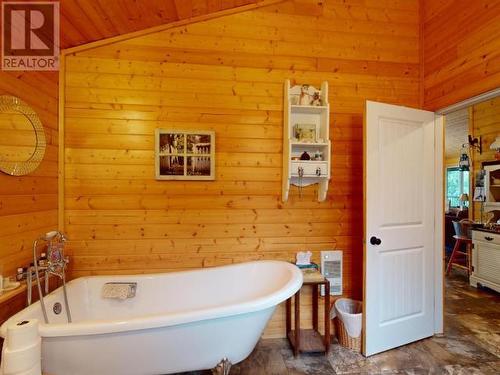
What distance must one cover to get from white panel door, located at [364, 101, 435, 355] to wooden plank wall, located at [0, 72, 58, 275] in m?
2.46

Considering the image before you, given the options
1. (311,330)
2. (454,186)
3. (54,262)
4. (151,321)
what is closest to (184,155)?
(54,262)

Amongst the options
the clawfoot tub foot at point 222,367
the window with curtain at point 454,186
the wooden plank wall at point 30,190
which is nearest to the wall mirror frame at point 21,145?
the wooden plank wall at point 30,190

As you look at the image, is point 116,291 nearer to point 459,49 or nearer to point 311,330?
point 311,330

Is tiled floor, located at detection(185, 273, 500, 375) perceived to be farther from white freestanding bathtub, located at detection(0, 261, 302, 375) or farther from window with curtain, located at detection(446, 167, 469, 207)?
window with curtain, located at detection(446, 167, 469, 207)

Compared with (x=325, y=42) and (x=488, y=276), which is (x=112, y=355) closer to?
(x=325, y=42)

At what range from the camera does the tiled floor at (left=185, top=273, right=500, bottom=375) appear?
1.92 m

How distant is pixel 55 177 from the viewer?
2.14m

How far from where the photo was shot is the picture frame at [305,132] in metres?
2.33

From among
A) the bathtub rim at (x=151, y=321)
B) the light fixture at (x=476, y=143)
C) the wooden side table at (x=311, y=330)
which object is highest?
the light fixture at (x=476, y=143)

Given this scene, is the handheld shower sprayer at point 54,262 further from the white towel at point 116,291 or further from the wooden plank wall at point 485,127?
the wooden plank wall at point 485,127

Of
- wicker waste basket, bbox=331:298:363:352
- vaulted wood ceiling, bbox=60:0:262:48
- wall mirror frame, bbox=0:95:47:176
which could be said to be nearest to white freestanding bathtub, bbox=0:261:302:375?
wicker waste basket, bbox=331:298:363:352

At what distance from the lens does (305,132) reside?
2.34m

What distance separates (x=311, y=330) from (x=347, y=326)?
1.06 feet

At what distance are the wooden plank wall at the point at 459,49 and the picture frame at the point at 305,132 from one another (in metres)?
1.09
